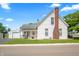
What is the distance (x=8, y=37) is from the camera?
318 inches

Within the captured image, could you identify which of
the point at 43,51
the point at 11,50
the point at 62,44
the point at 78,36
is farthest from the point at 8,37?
the point at 78,36

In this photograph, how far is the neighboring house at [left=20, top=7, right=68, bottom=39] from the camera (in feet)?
26.8

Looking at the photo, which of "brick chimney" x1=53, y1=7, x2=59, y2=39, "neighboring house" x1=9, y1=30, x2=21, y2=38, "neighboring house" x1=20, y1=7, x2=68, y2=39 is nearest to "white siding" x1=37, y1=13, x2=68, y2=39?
"neighboring house" x1=20, y1=7, x2=68, y2=39

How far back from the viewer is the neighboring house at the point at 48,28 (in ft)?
26.8

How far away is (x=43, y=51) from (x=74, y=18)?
66.3 inches

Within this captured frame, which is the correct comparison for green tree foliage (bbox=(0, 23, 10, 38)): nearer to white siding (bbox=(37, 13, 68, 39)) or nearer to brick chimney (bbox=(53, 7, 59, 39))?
white siding (bbox=(37, 13, 68, 39))

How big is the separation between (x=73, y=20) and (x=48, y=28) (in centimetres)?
96

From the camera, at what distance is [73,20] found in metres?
8.19

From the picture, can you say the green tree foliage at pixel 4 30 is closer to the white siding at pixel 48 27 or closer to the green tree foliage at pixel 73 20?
the white siding at pixel 48 27

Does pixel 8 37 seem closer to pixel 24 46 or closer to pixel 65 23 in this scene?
Answer: pixel 24 46

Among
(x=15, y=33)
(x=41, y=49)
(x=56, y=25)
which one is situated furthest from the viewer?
(x=56, y=25)

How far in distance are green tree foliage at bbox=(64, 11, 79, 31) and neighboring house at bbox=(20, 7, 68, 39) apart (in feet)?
0.53

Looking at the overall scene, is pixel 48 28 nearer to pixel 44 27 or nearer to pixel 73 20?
pixel 44 27

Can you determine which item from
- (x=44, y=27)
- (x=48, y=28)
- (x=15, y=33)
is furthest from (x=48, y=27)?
(x=15, y=33)
